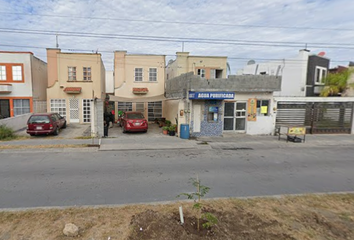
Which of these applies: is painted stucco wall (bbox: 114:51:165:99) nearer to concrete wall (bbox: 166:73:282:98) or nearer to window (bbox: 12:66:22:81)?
concrete wall (bbox: 166:73:282:98)

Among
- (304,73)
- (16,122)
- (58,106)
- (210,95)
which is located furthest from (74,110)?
(304,73)

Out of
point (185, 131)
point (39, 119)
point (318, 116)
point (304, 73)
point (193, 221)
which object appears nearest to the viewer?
point (193, 221)

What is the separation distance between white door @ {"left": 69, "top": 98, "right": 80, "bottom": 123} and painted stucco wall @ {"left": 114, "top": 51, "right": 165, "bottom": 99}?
3742 mm

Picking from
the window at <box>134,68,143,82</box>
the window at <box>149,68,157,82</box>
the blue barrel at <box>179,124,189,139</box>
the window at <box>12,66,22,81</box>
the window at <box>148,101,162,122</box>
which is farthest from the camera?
the window at <box>148,101,162,122</box>

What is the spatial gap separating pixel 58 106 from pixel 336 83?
27.5 metres

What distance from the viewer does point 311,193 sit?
566cm

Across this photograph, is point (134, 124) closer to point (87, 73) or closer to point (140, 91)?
point (140, 91)

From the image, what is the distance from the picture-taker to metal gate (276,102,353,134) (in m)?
15.1

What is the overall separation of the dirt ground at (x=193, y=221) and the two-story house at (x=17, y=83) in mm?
18863

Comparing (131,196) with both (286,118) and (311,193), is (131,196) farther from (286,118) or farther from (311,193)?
(286,118)

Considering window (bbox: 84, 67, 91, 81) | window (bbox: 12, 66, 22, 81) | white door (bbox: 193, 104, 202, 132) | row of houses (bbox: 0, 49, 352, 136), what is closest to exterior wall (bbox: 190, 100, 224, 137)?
row of houses (bbox: 0, 49, 352, 136)

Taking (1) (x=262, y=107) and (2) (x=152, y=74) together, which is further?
(2) (x=152, y=74)

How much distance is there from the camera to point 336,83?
2175 cm

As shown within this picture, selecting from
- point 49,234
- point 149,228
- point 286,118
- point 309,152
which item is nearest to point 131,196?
point 149,228
